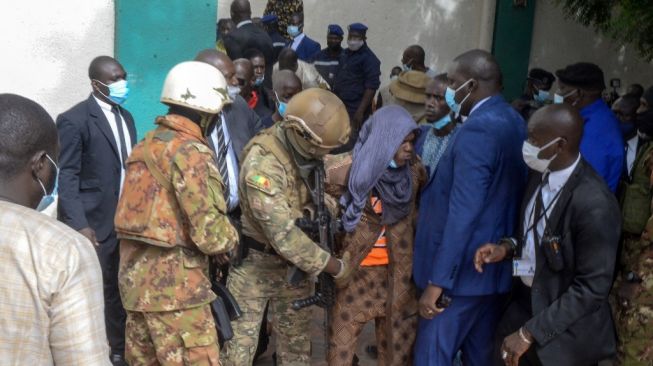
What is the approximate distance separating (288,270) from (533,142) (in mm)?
1336

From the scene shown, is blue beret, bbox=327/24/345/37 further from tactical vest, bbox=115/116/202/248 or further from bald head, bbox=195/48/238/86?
tactical vest, bbox=115/116/202/248

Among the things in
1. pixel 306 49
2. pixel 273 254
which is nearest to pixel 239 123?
pixel 273 254

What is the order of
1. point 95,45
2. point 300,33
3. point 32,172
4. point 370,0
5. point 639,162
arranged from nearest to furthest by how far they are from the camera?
1. point 32,172
2. point 639,162
3. point 95,45
4. point 300,33
5. point 370,0

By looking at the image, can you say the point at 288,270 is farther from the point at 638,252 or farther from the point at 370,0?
the point at 370,0

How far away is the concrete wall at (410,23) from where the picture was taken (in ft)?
32.4

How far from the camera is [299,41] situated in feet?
29.1

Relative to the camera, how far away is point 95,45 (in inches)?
254

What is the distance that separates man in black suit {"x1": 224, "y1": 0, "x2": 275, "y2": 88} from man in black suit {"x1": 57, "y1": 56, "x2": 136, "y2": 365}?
2.31 meters

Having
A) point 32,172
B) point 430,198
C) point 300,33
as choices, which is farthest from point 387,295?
point 300,33

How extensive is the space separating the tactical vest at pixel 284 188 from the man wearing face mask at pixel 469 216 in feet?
2.14

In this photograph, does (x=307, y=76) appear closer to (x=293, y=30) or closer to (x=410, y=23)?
(x=293, y=30)

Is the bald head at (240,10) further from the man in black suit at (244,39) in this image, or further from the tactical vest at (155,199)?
the tactical vest at (155,199)

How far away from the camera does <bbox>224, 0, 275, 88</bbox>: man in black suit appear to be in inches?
280

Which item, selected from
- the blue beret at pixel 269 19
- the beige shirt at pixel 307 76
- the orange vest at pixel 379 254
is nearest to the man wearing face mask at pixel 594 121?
the orange vest at pixel 379 254
